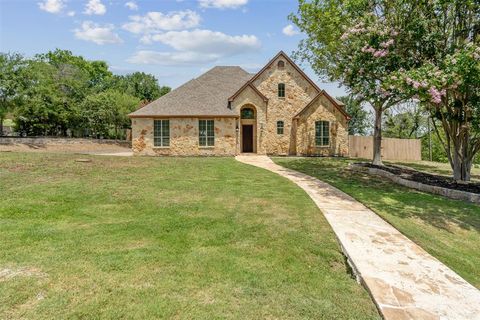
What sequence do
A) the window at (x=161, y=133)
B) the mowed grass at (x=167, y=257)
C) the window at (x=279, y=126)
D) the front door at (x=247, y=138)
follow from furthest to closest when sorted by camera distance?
the front door at (x=247, y=138) < the window at (x=279, y=126) < the window at (x=161, y=133) < the mowed grass at (x=167, y=257)

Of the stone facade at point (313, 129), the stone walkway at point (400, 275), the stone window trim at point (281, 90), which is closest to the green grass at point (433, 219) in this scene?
the stone walkway at point (400, 275)

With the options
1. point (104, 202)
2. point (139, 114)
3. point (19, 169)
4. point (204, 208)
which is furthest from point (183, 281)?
point (139, 114)

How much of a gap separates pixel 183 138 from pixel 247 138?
5.79 m

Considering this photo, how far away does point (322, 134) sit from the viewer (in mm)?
24250

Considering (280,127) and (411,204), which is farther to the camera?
(280,127)

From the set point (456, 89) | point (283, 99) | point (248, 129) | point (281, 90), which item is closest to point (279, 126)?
point (283, 99)

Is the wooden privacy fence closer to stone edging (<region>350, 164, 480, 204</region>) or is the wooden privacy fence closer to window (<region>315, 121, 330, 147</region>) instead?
window (<region>315, 121, 330, 147</region>)

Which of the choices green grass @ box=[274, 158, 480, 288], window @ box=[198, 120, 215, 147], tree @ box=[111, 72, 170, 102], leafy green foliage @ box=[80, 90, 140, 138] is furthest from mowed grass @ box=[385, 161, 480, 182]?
tree @ box=[111, 72, 170, 102]

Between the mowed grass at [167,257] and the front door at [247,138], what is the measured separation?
16365 millimetres

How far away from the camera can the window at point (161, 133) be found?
22.9 m

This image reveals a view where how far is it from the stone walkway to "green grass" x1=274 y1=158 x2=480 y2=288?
0.36 metres

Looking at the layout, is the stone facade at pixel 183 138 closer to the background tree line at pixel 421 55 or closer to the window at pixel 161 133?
the window at pixel 161 133

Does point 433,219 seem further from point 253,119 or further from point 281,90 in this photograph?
point 281,90

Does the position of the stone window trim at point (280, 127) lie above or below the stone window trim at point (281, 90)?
below
